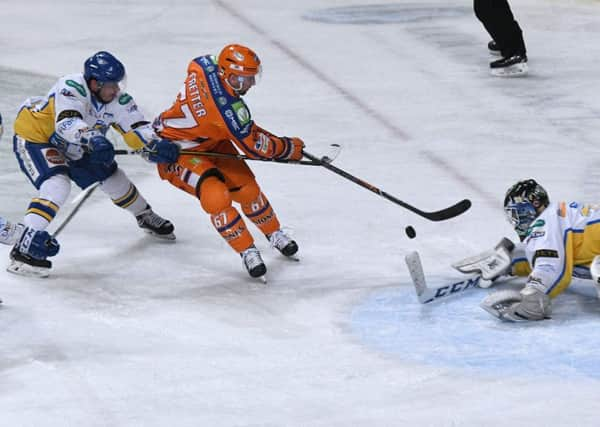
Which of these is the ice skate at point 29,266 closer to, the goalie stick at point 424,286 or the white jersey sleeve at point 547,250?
the goalie stick at point 424,286

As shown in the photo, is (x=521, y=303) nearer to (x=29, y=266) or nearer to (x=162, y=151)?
(x=162, y=151)

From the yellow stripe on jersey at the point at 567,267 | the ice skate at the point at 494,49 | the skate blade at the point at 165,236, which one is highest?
the yellow stripe on jersey at the point at 567,267

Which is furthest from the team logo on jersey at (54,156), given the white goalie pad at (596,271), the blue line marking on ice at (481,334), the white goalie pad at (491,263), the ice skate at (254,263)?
the white goalie pad at (596,271)

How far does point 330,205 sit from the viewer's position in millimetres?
6027

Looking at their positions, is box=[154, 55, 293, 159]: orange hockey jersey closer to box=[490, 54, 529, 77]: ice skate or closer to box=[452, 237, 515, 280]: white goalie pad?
box=[452, 237, 515, 280]: white goalie pad

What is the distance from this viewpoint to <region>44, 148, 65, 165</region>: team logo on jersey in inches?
203

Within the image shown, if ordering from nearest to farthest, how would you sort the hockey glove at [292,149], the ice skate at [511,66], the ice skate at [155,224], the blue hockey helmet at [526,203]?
the blue hockey helmet at [526,203] → the hockey glove at [292,149] → the ice skate at [155,224] → the ice skate at [511,66]

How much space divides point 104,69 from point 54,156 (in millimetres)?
437

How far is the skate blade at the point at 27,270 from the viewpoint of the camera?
505 cm

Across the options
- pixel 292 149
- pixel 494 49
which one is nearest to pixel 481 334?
pixel 292 149

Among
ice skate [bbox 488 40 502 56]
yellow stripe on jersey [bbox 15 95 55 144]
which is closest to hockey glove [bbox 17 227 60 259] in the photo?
yellow stripe on jersey [bbox 15 95 55 144]

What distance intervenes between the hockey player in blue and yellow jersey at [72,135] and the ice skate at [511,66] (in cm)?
360

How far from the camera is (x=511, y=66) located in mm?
8281

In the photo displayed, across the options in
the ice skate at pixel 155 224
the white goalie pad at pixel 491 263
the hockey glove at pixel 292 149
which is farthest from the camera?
the ice skate at pixel 155 224
